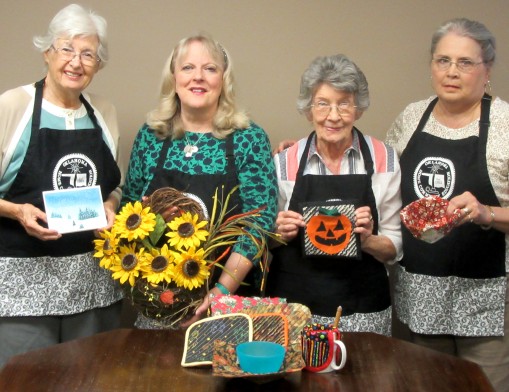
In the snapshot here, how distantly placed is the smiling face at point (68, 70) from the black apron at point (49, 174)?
0.19 feet

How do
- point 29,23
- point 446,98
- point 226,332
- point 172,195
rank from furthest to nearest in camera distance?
point 29,23 → point 446,98 → point 172,195 → point 226,332

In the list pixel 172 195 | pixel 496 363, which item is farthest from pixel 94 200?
pixel 496 363

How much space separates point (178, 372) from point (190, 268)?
13.9 inches

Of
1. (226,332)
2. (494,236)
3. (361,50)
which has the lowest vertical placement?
(226,332)

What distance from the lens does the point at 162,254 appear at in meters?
1.94

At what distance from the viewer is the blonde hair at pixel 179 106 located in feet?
7.78

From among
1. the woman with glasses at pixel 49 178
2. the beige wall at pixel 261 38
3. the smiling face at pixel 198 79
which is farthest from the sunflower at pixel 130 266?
the beige wall at pixel 261 38

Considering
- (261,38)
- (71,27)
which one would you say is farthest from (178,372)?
(261,38)

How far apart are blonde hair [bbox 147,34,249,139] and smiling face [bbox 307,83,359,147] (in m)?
0.28

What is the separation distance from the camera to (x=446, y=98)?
226cm

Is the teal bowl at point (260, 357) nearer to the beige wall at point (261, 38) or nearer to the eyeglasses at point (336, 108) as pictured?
the eyeglasses at point (336, 108)

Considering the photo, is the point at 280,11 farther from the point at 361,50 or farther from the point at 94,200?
the point at 94,200

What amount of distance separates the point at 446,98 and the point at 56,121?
1.32 meters

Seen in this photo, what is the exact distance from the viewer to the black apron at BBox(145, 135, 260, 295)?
2.29 meters
